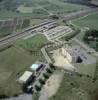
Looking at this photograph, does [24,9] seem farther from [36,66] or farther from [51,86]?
[51,86]

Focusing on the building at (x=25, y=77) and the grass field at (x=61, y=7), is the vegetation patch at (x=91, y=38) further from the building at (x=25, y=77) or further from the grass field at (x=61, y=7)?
the grass field at (x=61, y=7)

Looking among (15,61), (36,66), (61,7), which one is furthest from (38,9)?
(36,66)

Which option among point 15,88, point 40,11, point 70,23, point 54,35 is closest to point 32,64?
point 15,88

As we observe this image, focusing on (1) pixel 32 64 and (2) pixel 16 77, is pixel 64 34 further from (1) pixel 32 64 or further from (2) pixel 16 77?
(2) pixel 16 77

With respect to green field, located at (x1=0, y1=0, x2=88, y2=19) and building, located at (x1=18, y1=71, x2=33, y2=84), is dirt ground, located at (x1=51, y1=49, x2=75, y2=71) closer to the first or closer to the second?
building, located at (x1=18, y1=71, x2=33, y2=84)

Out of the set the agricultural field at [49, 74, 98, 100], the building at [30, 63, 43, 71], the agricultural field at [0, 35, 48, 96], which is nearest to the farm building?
the building at [30, 63, 43, 71]

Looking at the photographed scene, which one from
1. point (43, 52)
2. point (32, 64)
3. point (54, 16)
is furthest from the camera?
point (54, 16)

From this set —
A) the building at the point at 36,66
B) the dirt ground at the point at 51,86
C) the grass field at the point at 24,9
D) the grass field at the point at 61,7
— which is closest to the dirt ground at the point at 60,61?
the dirt ground at the point at 51,86

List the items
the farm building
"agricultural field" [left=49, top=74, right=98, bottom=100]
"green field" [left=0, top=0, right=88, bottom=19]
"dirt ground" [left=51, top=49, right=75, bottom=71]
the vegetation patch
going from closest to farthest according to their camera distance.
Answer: "agricultural field" [left=49, top=74, right=98, bottom=100] → "dirt ground" [left=51, top=49, right=75, bottom=71] → the farm building → the vegetation patch → "green field" [left=0, top=0, right=88, bottom=19]
